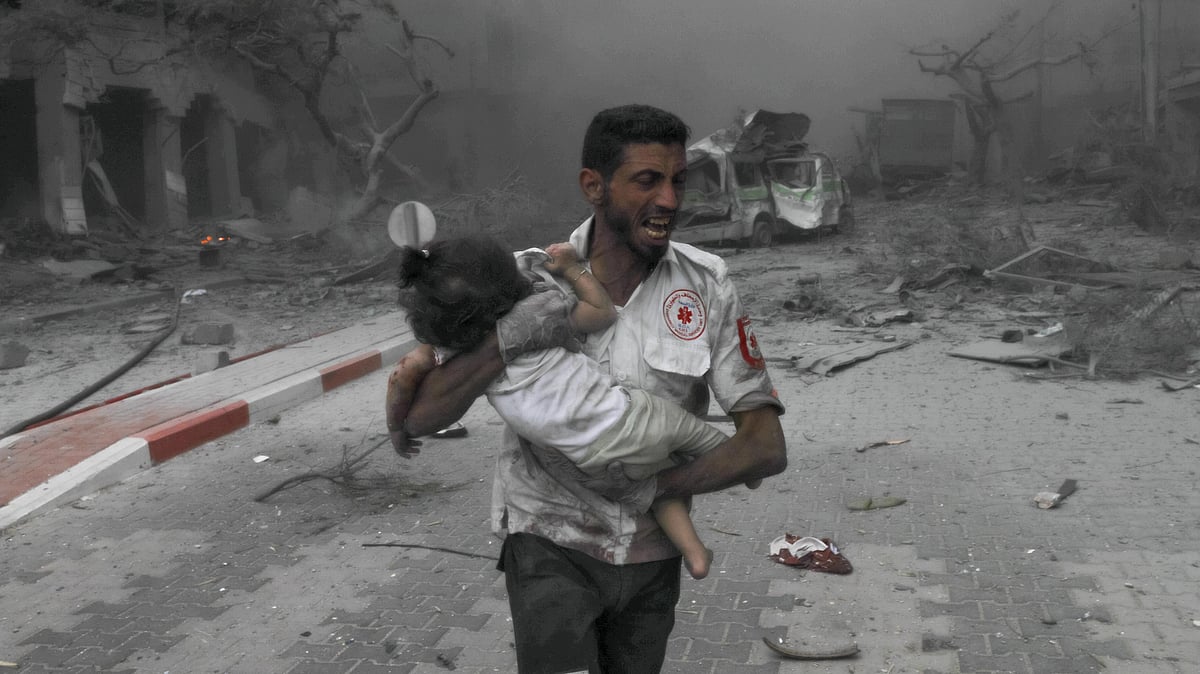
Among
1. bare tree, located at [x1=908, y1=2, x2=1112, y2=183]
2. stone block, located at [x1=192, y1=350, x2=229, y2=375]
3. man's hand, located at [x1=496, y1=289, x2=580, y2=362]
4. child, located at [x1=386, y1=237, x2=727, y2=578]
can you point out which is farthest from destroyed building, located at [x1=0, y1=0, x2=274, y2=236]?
man's hand, located at [x1=496, y1=289, x2=580, y2=362]

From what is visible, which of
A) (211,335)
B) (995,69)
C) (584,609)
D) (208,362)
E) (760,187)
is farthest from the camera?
(995,69)

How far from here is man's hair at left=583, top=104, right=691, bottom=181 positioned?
1945mm

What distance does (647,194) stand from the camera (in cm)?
195

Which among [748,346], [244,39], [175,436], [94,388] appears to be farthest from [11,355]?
[244,39]

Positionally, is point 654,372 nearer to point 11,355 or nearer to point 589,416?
point 589,416

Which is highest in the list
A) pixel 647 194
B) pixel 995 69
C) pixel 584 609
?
pixel 995 69

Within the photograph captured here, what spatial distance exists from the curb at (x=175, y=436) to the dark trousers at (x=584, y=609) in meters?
4.00

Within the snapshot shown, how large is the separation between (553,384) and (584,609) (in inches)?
16.5

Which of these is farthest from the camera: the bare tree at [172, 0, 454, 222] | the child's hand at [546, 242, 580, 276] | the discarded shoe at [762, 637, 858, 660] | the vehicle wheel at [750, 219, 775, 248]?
the bare tree at [172, 0, 454, 222]

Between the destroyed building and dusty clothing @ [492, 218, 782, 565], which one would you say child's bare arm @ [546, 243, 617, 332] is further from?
the destroyed building

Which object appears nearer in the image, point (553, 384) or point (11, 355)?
point (553, 384)

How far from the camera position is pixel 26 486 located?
5.43 meters

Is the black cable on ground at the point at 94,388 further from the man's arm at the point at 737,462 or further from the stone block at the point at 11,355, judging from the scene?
the man's arm at the point at 737,462

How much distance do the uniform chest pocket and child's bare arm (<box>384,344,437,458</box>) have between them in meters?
0.40
